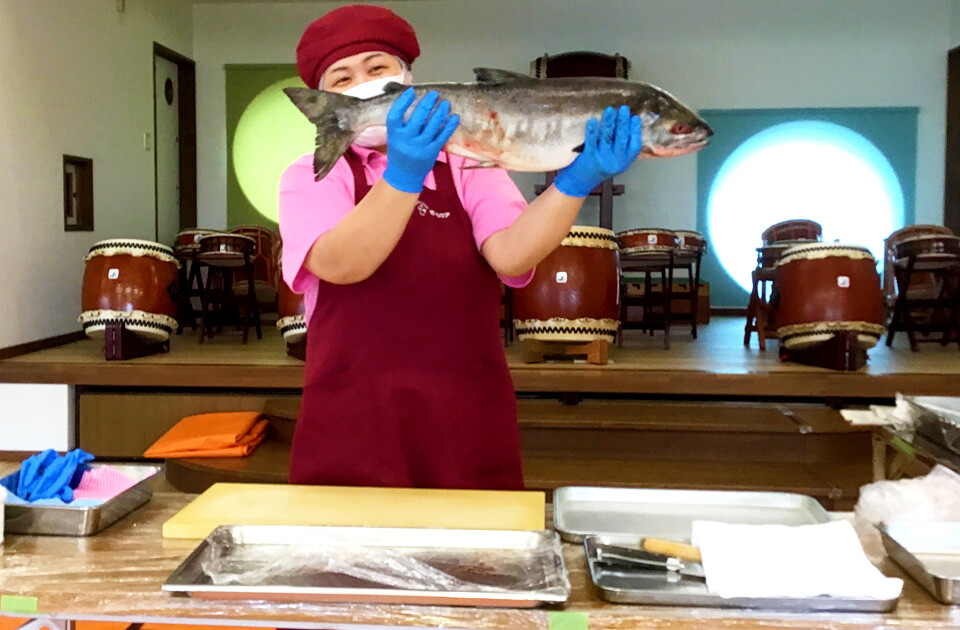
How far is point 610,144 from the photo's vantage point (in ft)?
4.05

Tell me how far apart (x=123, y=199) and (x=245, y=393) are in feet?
9.24

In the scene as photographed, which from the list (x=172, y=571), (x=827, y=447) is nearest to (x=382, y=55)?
(x=172, y=571)

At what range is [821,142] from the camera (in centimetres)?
746

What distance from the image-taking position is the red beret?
1.43 meters

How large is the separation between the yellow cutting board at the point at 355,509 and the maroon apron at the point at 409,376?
4.5 inches

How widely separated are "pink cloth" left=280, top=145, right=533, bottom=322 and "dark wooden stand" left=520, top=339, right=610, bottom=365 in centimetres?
267

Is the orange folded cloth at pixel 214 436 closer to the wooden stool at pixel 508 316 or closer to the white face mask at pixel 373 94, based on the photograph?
the wooden stool at pixel 508 316

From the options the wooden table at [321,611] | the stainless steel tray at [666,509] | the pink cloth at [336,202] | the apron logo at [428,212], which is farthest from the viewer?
the apron logo at [428,212]

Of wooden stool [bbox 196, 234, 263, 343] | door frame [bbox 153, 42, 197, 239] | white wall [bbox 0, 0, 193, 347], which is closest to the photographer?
white wall [bbox 0, 0, 193, 347]

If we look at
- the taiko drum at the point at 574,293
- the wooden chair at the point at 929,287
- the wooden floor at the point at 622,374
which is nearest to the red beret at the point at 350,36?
the wooden floor at the point at 622,374

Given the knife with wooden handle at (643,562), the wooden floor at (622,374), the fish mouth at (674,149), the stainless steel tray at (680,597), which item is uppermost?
the fish mouth at (674,149)

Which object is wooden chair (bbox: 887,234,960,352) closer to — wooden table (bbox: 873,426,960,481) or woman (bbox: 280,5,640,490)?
wooden table (bbox: 873,426,960,481)

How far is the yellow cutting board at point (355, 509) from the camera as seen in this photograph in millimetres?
1231

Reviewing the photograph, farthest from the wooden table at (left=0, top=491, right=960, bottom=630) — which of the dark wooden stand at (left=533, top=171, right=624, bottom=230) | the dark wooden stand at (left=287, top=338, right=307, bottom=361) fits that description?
the dark wooden stand at (left=533, top=171, right=624, bottom=230)
